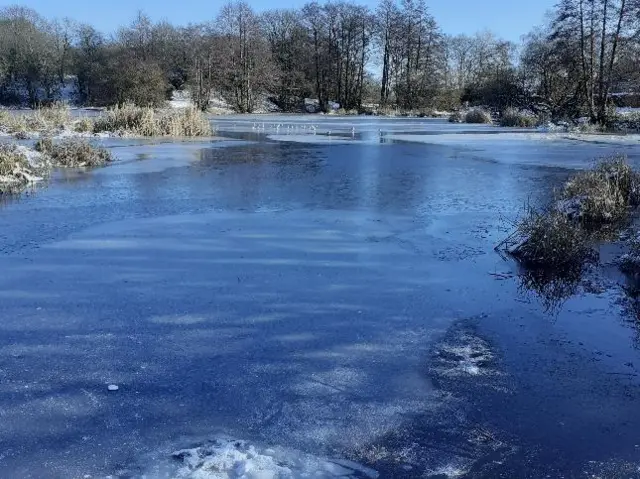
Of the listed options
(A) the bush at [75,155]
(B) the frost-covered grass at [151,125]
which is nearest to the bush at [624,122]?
(B) the frost-covered grass at [151,125]

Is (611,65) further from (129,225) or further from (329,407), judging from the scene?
(329,407)

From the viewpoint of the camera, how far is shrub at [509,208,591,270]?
19.2ft

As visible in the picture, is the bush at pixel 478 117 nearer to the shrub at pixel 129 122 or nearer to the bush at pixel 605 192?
the shrub at pixel 129 122

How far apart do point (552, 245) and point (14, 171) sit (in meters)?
8.90

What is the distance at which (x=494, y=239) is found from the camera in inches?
270

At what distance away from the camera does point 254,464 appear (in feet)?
8.47

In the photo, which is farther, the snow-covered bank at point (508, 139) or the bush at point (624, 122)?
the bush at point (624, 122)

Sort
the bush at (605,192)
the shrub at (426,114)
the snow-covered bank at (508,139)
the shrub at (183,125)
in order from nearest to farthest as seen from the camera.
Result: the bush at (605,192) → the snow-covered bank at (508,139) → the shrub at (183,125) → the shrub at (426,114)

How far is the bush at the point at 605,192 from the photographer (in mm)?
7734

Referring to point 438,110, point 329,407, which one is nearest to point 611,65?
point 438,110

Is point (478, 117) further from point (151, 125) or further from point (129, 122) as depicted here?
point (129, 122)

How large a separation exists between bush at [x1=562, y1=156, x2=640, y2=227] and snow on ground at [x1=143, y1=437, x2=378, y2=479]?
6149 millimetres

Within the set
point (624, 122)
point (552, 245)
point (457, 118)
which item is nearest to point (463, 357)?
point (552, 245)

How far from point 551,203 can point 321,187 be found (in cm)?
365
